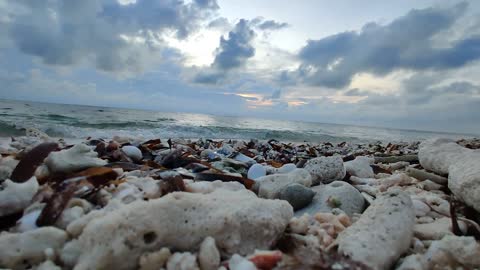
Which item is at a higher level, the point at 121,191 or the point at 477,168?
the point at 477,168

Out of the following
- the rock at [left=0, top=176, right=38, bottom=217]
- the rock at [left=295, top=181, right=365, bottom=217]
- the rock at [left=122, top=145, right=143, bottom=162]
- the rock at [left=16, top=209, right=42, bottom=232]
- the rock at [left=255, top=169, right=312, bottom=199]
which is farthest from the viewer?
the rock at [left=122, top=145, right=143, bottom=162]

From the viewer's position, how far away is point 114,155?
309 cm

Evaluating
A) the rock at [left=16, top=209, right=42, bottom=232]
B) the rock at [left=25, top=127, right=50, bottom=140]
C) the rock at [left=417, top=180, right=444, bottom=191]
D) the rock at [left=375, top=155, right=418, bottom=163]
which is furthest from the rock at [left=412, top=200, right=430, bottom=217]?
the rock at [left=25, top=127, right=50, bottom=140]

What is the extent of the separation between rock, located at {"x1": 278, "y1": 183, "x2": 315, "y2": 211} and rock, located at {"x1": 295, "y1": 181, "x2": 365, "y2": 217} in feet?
0.13

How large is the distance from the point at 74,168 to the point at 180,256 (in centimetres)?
142

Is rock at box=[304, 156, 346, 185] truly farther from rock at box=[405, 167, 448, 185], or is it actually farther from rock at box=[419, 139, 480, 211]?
rock at box=[419, 139, 480, 211]

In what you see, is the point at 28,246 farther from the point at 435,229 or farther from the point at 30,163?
the point at 435,229

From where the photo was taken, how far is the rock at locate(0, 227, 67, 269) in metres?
1.06

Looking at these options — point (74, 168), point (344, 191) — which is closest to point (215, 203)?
point (344, 191)

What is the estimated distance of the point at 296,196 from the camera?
81.7 inches

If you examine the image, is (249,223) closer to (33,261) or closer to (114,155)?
(33,261)

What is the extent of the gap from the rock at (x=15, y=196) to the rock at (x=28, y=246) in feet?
1.12

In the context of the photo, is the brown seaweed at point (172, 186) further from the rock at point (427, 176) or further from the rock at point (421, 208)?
the rock at point (427, 176)

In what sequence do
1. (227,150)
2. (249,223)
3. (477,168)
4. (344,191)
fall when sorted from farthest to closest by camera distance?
(227,150) < (344,191) < (477,168) < (249,223)
